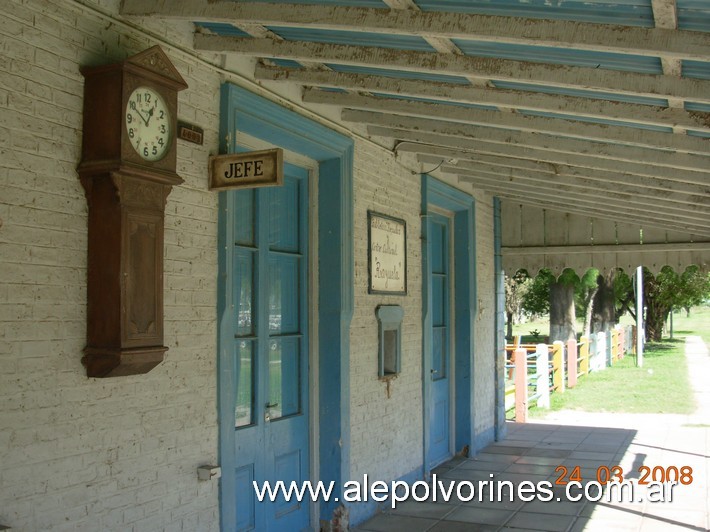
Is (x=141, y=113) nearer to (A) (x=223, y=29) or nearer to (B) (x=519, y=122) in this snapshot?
(A) (x=223, y=29)

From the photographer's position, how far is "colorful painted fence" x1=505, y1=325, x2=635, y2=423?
1180 cm

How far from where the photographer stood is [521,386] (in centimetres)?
1166

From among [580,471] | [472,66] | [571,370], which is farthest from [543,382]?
[472,66]

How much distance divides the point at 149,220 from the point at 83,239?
0.30 metres

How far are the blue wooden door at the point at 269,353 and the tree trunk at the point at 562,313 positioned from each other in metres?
18.7

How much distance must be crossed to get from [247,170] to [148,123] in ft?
2.26

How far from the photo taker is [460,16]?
3482 millimetres

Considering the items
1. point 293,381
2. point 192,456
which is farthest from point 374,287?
point 192,456

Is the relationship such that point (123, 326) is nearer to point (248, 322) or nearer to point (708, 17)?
point (248, 322)

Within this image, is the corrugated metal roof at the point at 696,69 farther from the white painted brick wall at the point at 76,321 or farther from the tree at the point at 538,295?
the tree at the point at 538,295

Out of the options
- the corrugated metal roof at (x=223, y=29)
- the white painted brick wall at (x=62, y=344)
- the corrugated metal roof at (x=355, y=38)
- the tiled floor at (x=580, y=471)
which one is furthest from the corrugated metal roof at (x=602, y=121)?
the tiled floor at (x=580, y=471)

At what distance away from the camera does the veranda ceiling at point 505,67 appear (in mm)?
3268

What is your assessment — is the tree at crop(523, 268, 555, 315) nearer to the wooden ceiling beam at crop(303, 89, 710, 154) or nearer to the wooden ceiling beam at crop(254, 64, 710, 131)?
the wooden ceiling beam at crop(303, 89, 710, 154)
